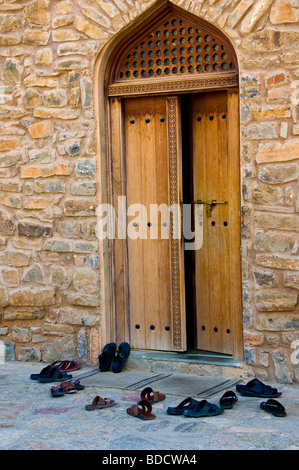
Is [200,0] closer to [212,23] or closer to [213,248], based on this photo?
[212,23]

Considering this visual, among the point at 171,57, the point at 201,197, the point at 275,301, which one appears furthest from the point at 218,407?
the point at 171,57

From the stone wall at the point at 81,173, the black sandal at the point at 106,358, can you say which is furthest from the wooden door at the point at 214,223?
the black sandal at the point at 106,358

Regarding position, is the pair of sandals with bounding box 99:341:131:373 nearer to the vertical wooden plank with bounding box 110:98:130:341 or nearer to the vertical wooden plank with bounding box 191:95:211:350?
the vertical wooden plank with bounding box 110:98:130:341

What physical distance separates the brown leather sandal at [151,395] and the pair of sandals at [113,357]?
0.77 m

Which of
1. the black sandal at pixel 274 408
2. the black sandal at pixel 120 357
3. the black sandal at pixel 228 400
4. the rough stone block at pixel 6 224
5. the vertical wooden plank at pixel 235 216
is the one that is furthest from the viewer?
the rough stone block at pixel 6 224

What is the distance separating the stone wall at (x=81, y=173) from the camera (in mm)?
5234

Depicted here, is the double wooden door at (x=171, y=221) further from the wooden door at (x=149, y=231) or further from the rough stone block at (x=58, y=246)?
the rough stone block at (x=58, y=246)

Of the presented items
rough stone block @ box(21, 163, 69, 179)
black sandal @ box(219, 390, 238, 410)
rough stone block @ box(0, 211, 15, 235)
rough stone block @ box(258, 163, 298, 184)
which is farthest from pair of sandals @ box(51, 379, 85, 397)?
rough stone block @ box(258, 163, 298, 184)

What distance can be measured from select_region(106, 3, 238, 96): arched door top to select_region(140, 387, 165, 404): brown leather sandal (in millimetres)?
2415

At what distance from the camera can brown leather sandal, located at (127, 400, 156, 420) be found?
4.64 meters

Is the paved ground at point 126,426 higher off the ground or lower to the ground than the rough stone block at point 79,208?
lower

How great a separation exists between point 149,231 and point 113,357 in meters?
1.11

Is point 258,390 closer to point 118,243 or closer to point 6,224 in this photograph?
point 118,243
